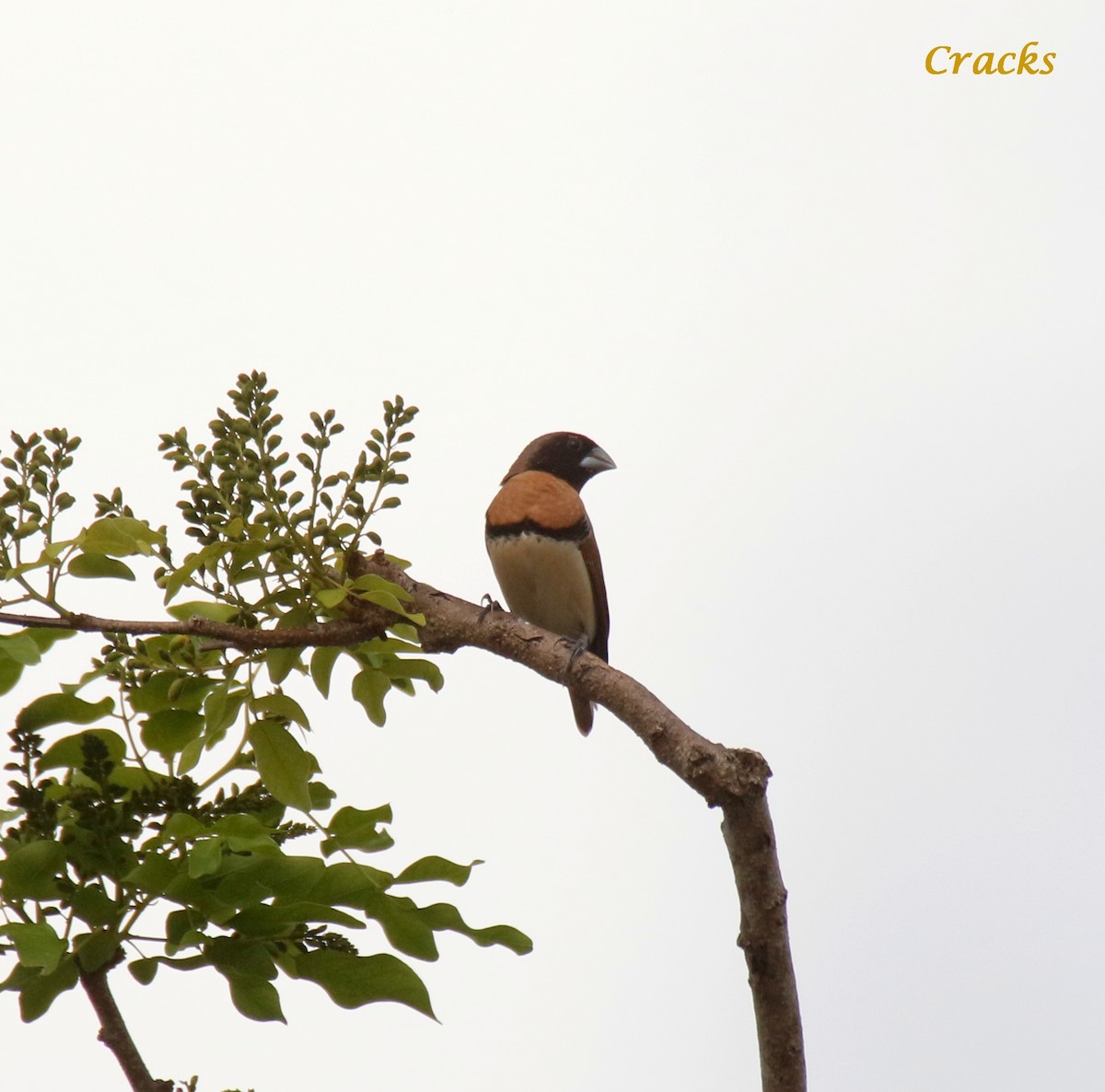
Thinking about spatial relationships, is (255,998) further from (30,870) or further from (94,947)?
(30,870)

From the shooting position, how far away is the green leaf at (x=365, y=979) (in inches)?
84.9

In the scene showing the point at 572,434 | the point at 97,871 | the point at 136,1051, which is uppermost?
the point at 572,434

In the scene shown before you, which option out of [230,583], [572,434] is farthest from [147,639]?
[572,434]

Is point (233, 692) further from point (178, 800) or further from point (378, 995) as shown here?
point (378, 995)

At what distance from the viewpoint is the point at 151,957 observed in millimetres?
2184

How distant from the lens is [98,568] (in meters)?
2.41

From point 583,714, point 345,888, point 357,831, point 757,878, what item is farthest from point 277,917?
point 583,714

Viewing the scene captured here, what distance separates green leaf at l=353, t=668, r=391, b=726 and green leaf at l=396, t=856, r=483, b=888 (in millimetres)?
474

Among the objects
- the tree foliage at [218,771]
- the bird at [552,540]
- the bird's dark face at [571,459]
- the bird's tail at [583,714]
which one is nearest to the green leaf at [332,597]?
the tree foliage at [218,771]

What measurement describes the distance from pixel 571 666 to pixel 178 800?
0.74 meters

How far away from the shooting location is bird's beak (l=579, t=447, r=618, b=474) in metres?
5.51

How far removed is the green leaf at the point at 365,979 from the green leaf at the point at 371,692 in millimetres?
666

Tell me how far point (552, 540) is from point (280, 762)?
278 cm

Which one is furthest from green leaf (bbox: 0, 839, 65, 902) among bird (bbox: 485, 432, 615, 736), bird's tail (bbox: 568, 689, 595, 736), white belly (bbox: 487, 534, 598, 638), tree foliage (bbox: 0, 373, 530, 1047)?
bird's tail (bbox: 568, 689, 595, 736)
